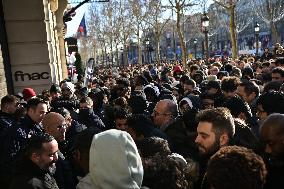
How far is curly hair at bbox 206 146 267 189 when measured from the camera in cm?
246

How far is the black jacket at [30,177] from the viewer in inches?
128

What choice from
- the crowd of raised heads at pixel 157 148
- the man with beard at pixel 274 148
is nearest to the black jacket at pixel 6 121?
the crowd of raised heads at pixel 157 148

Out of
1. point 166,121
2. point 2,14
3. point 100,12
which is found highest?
point 100,12

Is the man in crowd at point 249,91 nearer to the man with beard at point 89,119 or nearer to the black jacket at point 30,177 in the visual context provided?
the man with beard at point 89,119

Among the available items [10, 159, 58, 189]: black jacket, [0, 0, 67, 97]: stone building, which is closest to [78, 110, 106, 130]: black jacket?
[10, 159, 58, 189]: black jacket

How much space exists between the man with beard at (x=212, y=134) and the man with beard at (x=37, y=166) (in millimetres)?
1342

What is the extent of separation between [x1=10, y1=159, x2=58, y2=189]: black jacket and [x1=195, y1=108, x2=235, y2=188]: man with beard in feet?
4.45

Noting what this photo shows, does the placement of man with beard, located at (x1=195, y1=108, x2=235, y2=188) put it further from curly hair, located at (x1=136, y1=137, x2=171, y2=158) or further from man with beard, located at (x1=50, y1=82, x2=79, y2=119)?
man with beard, located at (x1=50, y1=82, x2=79, y2=119)

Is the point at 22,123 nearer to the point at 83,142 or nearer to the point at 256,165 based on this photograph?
the point at 83,142

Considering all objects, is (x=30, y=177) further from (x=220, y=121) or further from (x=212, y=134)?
(x=220, y=121)

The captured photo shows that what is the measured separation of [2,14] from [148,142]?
9.62 m

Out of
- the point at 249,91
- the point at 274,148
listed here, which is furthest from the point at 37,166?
the point at 249,91

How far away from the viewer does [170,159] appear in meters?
3.08

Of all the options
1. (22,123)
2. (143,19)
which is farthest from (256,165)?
(143,19)
